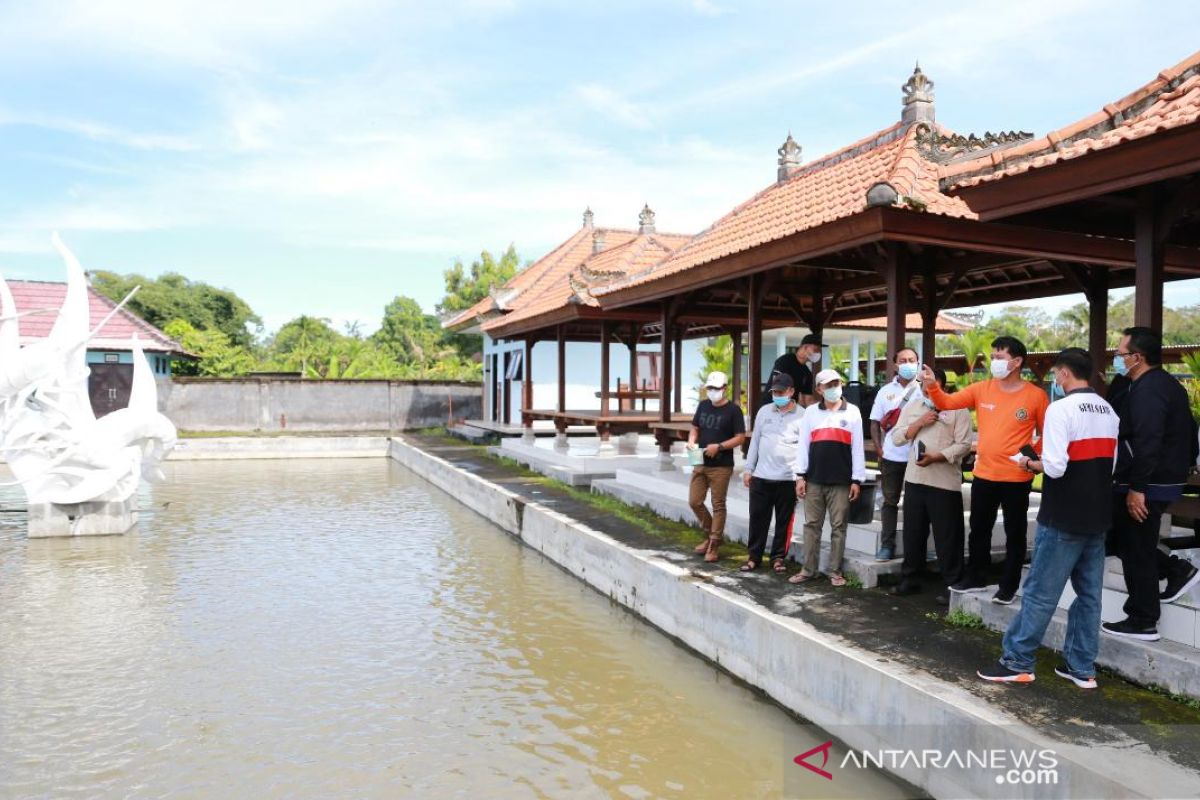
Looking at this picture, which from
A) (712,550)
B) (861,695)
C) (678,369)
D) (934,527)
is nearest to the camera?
(861,695)

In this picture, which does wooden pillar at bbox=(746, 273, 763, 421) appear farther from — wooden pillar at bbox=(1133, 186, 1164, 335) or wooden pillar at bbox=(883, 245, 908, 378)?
wooden pillar at bbox=(1133, 186, 1164, 335)

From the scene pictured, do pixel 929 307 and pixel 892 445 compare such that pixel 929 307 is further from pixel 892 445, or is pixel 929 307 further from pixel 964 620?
pixel 964 620

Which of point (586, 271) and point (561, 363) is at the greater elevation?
point (586, 271)

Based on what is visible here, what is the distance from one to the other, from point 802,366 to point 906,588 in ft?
7.67

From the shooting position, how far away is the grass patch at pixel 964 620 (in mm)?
5242

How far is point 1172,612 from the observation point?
4340 millimetres

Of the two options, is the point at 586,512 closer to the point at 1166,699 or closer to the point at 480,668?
the point at 480,668

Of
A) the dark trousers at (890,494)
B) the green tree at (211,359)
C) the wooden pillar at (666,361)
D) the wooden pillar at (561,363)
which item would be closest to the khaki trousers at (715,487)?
the dark trousers at (890,494)

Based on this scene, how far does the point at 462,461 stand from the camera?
17156 mm

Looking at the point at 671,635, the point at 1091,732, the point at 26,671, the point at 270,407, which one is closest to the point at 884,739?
the point at 1091,732

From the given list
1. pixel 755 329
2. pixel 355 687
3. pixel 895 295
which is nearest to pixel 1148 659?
pixel 895 295

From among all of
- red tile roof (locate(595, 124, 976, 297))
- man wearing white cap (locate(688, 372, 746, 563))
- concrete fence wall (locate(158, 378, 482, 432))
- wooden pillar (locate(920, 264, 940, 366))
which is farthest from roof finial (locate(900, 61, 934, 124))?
concrete fence wall (locate(158, 378, 482, 432))

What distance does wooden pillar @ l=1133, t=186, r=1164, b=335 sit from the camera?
16.0 feet

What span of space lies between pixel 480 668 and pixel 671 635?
1.60m
